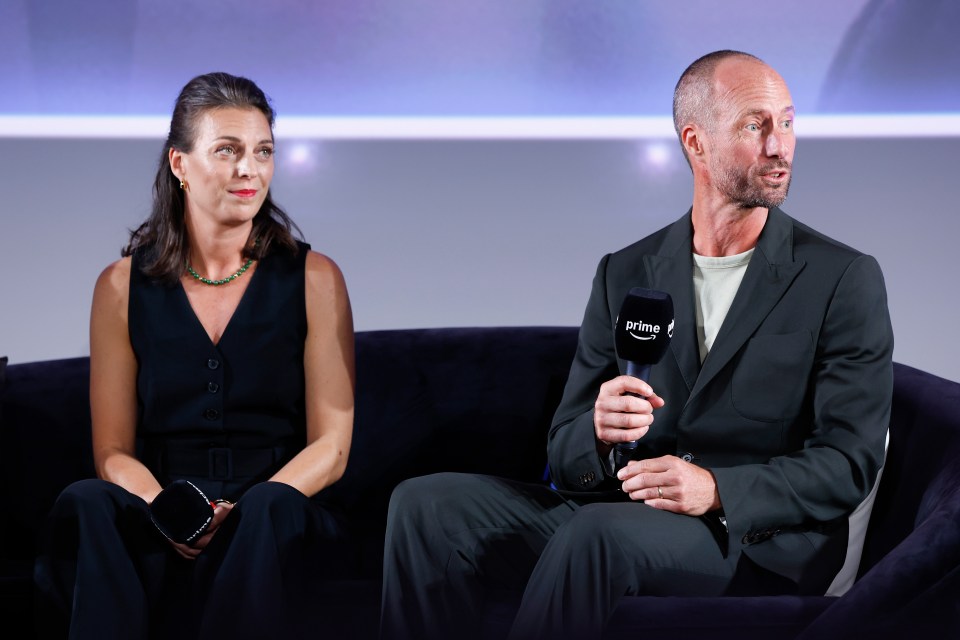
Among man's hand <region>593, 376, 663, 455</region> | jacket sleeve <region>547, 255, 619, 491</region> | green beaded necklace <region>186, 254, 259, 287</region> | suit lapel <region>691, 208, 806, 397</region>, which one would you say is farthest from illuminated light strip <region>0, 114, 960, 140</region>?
man's hand <region>593, 376, 663, 455</region>

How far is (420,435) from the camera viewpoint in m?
2.85

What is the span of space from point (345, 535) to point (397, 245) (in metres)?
1.13

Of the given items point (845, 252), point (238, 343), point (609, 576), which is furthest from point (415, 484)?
point (845, 252)

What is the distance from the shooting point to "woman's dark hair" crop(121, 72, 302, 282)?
249cm

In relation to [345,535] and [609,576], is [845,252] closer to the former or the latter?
[609,576]

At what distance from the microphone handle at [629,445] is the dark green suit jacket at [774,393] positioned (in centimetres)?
6

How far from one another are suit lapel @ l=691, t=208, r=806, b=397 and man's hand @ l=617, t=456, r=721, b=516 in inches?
8.8

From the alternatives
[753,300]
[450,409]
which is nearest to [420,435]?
[450,409]

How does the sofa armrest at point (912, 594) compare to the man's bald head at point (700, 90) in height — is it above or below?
below

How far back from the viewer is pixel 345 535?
2346 millimetres

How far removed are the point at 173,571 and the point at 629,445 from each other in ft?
2.94

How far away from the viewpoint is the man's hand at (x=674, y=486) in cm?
195

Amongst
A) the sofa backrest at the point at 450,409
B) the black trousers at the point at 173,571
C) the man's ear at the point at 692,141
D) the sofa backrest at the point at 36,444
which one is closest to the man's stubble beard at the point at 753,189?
the man's ear at the point at 692,141

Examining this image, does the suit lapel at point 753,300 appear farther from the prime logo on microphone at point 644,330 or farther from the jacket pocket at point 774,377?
the prime logo on microphone at point 644,330
